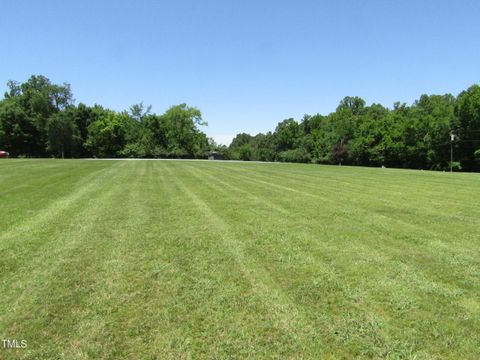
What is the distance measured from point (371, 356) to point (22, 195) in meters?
11.7

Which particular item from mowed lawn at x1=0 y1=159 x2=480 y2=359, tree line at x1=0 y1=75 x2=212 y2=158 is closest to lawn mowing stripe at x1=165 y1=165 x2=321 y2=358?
mowed lawn at x1=0 y1=159 x2=480 y2=359

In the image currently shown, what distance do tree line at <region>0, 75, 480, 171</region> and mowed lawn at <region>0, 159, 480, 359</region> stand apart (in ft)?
193

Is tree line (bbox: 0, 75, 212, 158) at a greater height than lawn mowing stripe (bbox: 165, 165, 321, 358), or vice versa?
tree line (bbox: 0, 75, 212, 158)

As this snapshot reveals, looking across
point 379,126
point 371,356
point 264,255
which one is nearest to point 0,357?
point 371,356

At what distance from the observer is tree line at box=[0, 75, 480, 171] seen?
61.2m

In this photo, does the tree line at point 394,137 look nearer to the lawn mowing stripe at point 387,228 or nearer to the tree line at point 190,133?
the tree line at point 190,133

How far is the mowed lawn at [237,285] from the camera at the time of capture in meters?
3.17

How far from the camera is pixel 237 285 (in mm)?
4395

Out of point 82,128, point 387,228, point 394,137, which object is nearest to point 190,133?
point 82,128

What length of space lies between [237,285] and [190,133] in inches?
3287

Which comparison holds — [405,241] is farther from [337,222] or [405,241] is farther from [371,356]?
[371,356]

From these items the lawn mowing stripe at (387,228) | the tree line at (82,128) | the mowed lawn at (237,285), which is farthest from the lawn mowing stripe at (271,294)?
the tree line at (82,128)

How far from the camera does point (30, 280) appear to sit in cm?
448

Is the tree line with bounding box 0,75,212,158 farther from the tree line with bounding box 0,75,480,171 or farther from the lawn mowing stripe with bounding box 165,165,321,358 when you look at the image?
the lawn mowing stripe with bounding box 165,165,321,358
